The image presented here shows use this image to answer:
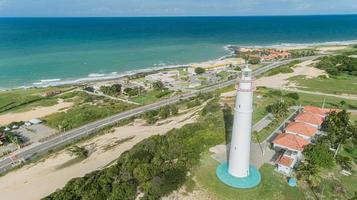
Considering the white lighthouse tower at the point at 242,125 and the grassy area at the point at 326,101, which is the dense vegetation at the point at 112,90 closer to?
the grassy area at the point at 326,101

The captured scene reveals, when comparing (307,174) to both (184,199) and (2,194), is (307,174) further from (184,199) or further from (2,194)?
(2,194)

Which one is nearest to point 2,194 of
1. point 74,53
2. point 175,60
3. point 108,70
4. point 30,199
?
point 30,199

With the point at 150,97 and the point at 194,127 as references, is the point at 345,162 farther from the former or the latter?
the point at 150,97

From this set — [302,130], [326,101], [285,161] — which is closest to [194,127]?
[302,130]

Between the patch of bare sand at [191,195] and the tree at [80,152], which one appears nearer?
the patch of bare sand at [191,195]

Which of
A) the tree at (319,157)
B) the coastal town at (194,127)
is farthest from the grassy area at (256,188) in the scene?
the tree at (319,157)

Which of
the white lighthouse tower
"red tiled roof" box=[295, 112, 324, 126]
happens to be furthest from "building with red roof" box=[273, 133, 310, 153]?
the white lighthouse tower

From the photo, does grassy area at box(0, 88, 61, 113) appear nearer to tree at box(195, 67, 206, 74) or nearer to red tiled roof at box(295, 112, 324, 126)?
tree at box(195, 67, 206, 74)
